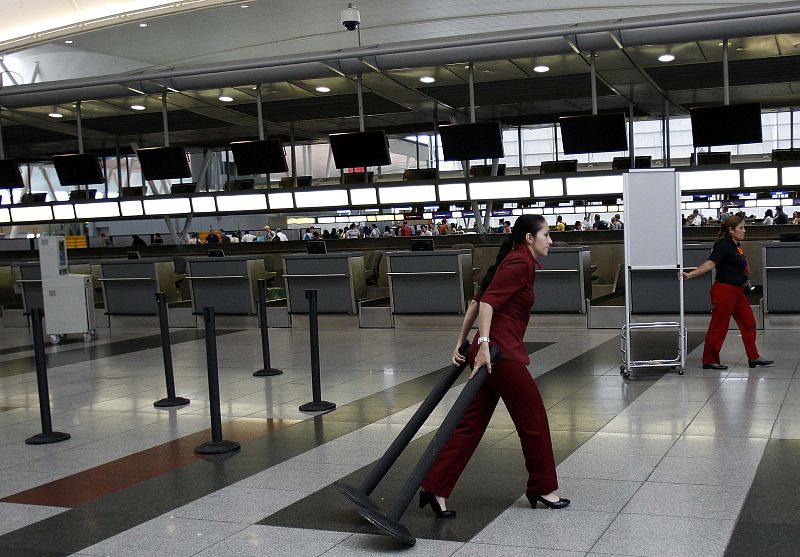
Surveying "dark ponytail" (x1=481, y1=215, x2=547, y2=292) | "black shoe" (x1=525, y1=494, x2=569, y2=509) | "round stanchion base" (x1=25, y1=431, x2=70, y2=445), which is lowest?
"round stanchion base" (x1=25, y1=431, x2=70, y2=445)

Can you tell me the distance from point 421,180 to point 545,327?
4514 millimetres

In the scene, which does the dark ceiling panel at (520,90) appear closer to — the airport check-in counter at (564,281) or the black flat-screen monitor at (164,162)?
the airport check-in counter at (564,281)

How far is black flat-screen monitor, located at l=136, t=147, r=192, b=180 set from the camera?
52.9ft

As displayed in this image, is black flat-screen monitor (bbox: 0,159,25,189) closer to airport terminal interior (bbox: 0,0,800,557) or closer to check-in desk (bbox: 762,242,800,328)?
airport terminal interior (bbox: 0,0,800,557)

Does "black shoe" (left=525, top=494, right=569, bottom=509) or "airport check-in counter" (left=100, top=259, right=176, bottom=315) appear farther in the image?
"airport check-in counter" (left=100, top=259, right=176, bottom=315)

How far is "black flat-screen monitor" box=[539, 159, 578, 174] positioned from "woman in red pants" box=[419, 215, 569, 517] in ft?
37.8

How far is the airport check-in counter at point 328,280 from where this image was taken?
14125 millimetres

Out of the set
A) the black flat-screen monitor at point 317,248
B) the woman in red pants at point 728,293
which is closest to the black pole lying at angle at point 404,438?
the woman in red pants at point 728,293

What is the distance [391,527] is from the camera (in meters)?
4.05

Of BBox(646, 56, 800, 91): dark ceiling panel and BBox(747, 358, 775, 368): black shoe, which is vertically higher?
BBox(646, 56, 800, 91): dark ceiling panel

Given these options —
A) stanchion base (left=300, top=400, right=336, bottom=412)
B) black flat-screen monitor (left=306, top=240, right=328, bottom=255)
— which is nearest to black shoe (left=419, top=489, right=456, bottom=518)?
stanchion base (left=300, top=400, right=336, bottom=412)

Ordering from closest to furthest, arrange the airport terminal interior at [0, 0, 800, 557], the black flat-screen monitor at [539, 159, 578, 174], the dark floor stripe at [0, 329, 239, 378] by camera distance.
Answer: the airport terminal interior at [0, 0, 800, 557], the dark floor stripe at [0, 329, 239, 378], the black flat-screen monitor at [539, 159, 578, 174]

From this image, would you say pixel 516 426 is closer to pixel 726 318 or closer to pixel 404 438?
pixel 404 438

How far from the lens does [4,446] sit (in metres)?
6.70
